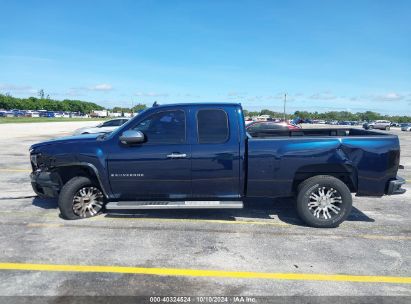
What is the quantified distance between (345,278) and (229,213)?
2.63 meters

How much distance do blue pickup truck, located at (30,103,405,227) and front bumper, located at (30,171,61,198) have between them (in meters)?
0.04

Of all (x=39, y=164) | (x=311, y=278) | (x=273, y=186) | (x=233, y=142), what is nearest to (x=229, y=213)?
(x=273, y=186)

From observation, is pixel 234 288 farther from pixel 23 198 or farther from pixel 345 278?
pixel 23 198

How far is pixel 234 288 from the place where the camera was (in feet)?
12.1

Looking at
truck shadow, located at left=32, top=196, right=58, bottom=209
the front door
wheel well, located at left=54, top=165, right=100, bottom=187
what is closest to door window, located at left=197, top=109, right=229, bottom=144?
the front door

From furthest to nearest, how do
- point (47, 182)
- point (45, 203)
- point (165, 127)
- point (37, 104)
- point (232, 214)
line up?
point (37, 104) → point (45, 203) → point (232, 214) → point (47, 182) → point (165, 127)

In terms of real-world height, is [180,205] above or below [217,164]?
below

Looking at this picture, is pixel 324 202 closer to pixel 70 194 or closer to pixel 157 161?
pixel 157 161

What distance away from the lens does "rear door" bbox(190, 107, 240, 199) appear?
5410mm

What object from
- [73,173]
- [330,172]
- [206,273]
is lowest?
[206,273]

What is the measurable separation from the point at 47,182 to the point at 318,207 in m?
4.38

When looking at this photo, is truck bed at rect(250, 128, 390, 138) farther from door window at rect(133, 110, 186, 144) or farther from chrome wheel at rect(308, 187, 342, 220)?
door window at rect(133, 110, 186, 144)

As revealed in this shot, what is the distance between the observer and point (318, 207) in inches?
219

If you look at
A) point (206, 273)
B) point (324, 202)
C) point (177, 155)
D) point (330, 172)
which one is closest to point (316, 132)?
point (330, 172)
